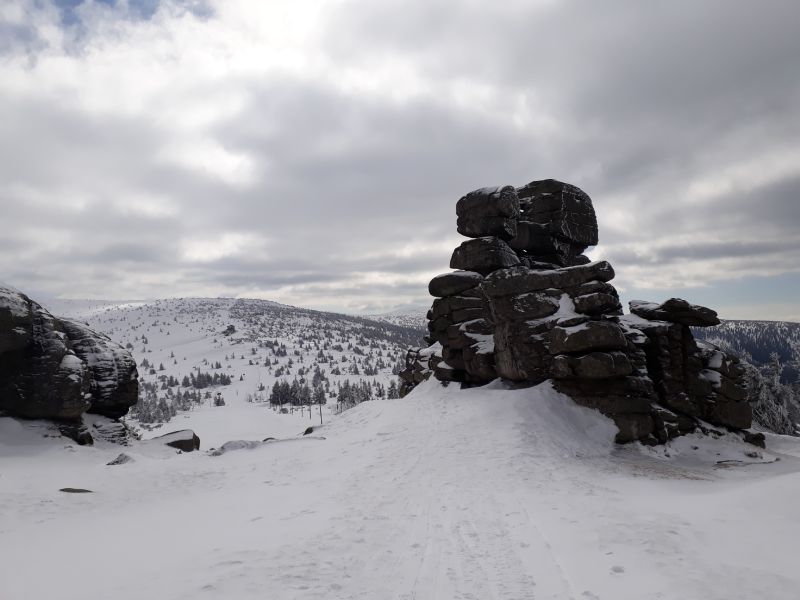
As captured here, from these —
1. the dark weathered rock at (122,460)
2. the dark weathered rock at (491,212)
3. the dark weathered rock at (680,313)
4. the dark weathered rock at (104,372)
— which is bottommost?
the dark weathered rock at (122,460)

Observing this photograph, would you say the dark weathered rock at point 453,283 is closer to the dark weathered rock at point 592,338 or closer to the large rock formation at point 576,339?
the large rock formation at point 576,339

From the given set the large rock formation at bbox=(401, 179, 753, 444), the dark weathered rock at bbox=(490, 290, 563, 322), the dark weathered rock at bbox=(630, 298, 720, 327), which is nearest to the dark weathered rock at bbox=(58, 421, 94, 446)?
the large rock formation at bbox=(401, 179, 753, 444)

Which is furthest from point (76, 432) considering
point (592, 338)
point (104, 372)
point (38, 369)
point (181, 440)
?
point (592, 338)

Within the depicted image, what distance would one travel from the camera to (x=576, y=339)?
879 inches

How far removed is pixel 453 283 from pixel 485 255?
Answer: 3220 mm

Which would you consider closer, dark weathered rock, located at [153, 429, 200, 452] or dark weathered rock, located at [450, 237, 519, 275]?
dark weathered rock, located at [153, 429, 200, 452]

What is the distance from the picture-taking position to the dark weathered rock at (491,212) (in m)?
31.5

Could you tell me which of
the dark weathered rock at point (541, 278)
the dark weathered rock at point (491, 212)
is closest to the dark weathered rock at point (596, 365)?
the dark weathered rock at point (541, 278)

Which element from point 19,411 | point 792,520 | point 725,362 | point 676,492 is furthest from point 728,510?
point 19,411

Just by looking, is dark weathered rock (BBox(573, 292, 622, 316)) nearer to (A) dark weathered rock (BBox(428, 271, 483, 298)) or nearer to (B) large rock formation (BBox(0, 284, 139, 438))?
(A) dark weathered rock (BBox(428, 271, 483, 298))

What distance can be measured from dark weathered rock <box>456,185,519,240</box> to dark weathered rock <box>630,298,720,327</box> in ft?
37.2

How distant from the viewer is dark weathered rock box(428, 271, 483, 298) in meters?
31.2

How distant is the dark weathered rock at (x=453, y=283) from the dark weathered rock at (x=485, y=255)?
0.72 metres

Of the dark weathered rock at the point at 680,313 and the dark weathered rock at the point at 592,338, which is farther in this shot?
the dark weathered rock at the point at 680,313
